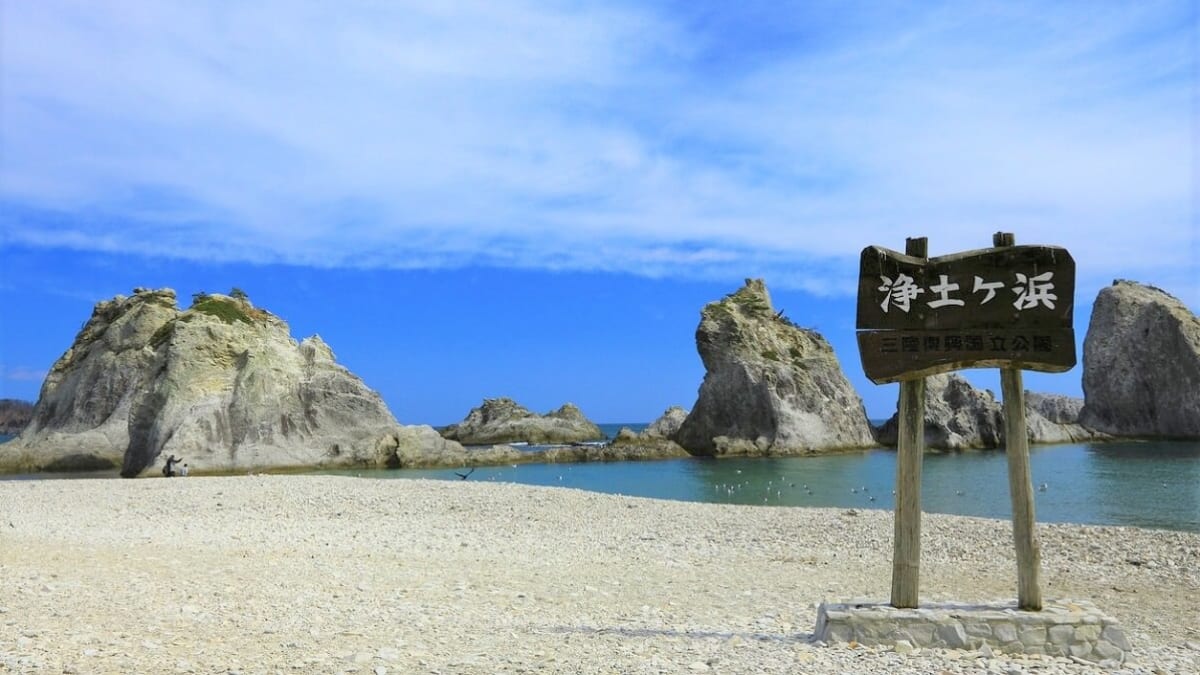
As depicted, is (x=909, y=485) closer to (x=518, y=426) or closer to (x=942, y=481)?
(x=942, y=481)

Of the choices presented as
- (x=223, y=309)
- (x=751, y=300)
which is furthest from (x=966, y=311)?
(x=751, y=300)

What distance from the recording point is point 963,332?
8719 millimetres

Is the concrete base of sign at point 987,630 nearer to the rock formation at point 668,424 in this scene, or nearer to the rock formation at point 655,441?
the rock formation at point 655,441

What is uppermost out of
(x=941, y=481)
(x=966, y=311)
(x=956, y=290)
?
(x=956, y=290)

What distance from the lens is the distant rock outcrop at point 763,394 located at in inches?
2452

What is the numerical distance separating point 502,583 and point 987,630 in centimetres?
635

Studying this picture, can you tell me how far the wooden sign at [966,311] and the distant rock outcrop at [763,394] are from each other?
5275cm

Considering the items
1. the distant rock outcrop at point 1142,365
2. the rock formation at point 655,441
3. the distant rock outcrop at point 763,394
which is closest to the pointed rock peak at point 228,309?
the rock formation at point 655,441

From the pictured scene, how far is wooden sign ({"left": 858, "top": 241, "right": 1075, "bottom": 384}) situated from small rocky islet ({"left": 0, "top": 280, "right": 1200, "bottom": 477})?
4191 centimetres

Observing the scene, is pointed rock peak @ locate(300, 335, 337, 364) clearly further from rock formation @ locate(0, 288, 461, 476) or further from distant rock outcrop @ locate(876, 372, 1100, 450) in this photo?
distant rock outcrop @ locate(876, 372, 1100, 450)

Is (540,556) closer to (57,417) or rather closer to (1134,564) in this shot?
(1134,564)

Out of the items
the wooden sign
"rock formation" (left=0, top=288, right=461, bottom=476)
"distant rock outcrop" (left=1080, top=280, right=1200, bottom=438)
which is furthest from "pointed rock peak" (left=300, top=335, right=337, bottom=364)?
"distant rock outcrop" (left=1080, top=280, right=1200, bottom=438)

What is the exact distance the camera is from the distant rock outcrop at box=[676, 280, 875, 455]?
62.3m

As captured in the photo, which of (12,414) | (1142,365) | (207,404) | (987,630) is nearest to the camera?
(987,630)
